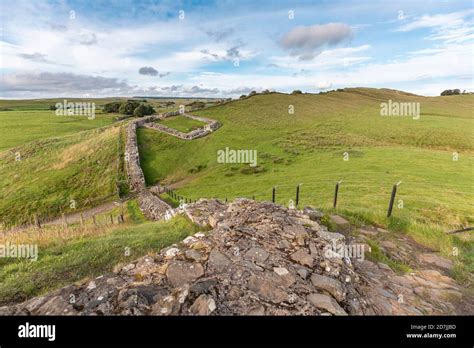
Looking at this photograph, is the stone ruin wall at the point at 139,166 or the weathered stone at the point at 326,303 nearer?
the weathered stone at the point at 326,303

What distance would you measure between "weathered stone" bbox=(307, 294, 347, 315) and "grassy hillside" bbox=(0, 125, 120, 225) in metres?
26.9

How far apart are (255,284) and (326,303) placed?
4.33 feet

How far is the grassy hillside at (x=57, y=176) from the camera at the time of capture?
986 inches

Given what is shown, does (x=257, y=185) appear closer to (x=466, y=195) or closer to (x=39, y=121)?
(x=466, y=195)

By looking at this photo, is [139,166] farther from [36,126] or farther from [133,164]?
[36,126]

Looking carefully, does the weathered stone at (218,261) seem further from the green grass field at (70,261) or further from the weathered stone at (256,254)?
the green grass field at (70,261)

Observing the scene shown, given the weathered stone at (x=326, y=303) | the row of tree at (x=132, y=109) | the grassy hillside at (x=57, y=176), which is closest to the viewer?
the weathered stone at (x=326, y=303)

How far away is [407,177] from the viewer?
25922 mm

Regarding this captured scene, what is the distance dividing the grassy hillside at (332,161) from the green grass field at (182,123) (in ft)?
15.7

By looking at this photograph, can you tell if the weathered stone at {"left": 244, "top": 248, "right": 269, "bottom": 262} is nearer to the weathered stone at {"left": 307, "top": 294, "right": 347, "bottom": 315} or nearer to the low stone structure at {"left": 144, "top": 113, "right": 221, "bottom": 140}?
the weathered stone at {"left": 307, "top": 294, "right": 347, "bottom": 315}

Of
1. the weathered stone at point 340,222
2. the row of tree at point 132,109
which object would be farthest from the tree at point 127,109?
the weathered stone at point 340,222

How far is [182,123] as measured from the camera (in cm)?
5022

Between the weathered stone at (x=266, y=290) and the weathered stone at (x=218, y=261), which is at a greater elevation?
the weathered stone at (x=218, y=261)
